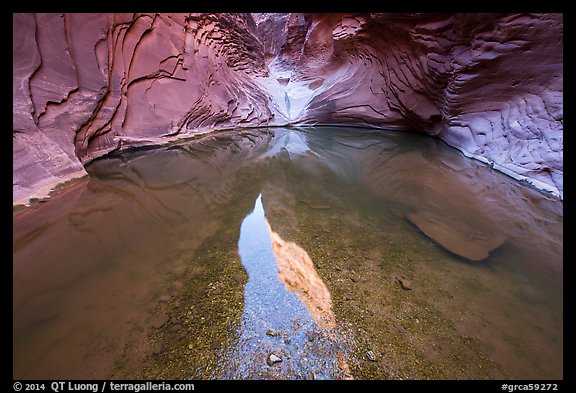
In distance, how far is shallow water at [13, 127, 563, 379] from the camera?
110 centimetres

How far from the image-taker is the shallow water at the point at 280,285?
43.2 inches

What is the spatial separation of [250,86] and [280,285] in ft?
27.4

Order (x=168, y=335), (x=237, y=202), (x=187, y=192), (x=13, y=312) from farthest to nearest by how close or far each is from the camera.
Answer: (x=187, y=192) < (x=237, y=202) < (x=13, y=312) < (x=168, y=335)

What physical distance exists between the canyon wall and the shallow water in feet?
3.54

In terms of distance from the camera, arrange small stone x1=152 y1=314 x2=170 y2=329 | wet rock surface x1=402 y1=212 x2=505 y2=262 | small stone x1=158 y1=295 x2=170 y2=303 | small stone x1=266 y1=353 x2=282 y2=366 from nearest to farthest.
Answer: small stone x1=266 y1=353 x2=282 y2=366, small stone x1=152 y1=314 x2=170 y2=329, small stone x1=158 y1=295 x2=170 y2=303, wet rock surface x1=402 y1=212 x2=505 y2=262

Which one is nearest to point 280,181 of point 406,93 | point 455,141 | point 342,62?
point 455,141

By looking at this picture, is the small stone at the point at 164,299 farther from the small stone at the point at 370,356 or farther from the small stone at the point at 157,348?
the small stone at the point at 370,356

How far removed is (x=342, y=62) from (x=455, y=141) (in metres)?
5.21

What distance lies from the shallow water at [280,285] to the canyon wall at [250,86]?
42.5 inches

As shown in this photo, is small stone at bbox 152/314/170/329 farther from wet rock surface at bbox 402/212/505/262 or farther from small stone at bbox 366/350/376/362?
wet rock surface at bbox 402/212/505/262

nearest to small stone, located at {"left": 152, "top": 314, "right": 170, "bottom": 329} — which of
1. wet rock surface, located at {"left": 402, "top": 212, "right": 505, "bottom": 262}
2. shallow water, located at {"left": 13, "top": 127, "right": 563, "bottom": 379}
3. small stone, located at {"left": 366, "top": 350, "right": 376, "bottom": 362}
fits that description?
shallow water, located at {"left": 13, "top": 127, "right": 563, "bottom": 379}

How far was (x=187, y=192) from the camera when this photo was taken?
298 centimetres

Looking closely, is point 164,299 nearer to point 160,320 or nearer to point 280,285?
point 160,320
